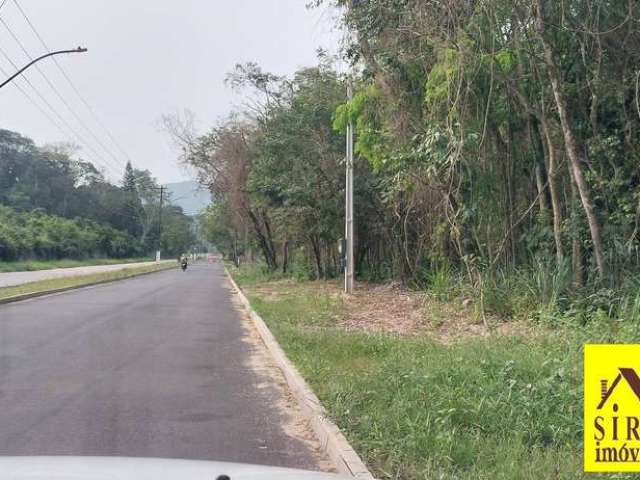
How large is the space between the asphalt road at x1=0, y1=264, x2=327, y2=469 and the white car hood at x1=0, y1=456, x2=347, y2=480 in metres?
2.28

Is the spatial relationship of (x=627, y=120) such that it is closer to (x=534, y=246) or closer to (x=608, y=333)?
(x=534, y=246)

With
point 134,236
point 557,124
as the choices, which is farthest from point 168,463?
point 134,236

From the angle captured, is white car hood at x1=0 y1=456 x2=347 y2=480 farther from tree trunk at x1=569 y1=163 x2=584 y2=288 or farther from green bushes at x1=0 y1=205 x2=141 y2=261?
green bushes at x1=0 y1=205 x2=141 y2=261

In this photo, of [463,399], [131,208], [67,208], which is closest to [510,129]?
[463,399]

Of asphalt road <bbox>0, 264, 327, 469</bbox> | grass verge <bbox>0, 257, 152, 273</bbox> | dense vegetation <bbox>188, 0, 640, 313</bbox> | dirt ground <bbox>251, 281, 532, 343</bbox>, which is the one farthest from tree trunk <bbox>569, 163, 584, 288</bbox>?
grass verge <bbox>0, 257, 152, 273</bbox>

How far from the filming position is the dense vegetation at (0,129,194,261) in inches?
2352

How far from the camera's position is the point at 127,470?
299 centimetres

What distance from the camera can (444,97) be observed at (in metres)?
12.5

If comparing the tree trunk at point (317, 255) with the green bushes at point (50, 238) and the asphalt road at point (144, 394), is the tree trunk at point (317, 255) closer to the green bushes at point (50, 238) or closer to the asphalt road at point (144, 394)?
the asphalt road at point (144, 394)

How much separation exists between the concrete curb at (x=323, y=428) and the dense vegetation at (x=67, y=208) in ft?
153

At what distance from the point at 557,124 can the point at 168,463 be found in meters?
11.0

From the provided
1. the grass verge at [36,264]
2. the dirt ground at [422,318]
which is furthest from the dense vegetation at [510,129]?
the grass verge at [36,264]

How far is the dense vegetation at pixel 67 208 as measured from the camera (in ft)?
196

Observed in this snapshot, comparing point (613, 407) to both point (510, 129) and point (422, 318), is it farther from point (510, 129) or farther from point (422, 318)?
point (510, 129)
